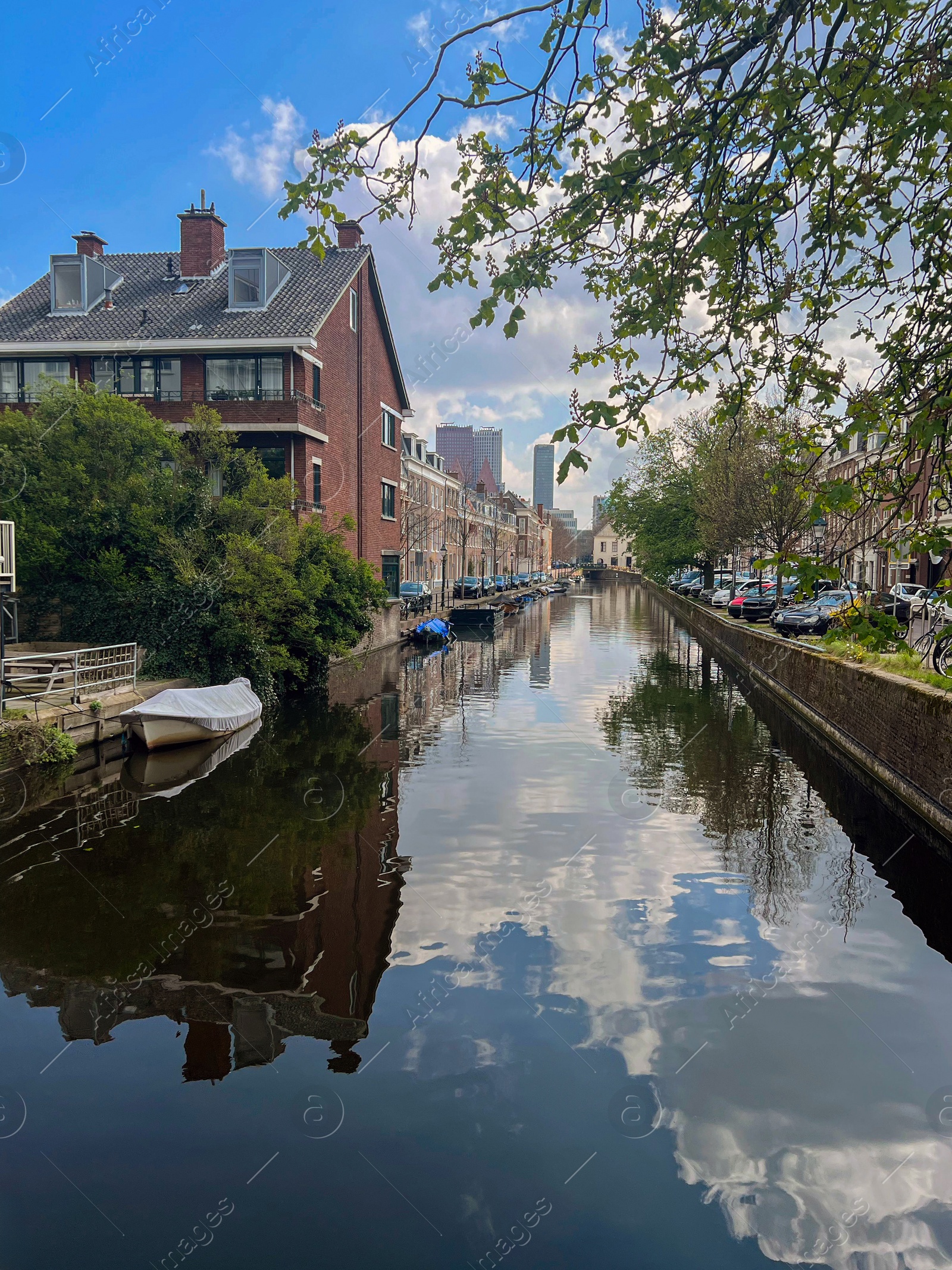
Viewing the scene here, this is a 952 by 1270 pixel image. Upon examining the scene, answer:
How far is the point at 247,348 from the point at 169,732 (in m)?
17.5

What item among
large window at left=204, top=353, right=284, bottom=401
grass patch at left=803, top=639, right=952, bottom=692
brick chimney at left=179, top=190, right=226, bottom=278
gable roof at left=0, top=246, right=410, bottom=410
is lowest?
grass patch at left=803, top=639, right=952, bottom=692

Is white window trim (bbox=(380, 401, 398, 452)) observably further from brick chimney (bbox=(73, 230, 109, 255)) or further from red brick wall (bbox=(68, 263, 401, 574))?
brick chimney (bbox=(73, 230, 109, 255))

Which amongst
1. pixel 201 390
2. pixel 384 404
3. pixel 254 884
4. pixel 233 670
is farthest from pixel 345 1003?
pixel 384 404

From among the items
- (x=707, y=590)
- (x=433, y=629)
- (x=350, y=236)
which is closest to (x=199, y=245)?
(x=350, y=236)

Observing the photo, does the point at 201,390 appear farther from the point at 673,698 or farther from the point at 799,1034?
the point at 799,1034

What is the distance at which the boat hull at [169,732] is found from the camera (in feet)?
55.7

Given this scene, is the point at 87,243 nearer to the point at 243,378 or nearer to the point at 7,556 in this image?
the point at 243,378

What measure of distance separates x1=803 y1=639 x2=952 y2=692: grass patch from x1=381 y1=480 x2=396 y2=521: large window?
23.9 meters

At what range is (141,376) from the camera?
3109 cm

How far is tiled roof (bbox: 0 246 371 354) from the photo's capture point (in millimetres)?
30844

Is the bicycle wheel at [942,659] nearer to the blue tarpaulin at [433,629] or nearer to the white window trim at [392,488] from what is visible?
the blue tarpaulin at [433,629]

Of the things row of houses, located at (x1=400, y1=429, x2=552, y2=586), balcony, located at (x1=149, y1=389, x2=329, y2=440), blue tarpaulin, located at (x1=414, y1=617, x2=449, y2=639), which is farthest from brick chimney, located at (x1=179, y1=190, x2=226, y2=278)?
row of houses, located at (x1=400, y1=429, x2=552, y2=586)

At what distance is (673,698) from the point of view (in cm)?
2592

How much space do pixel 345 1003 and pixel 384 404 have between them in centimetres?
3547
